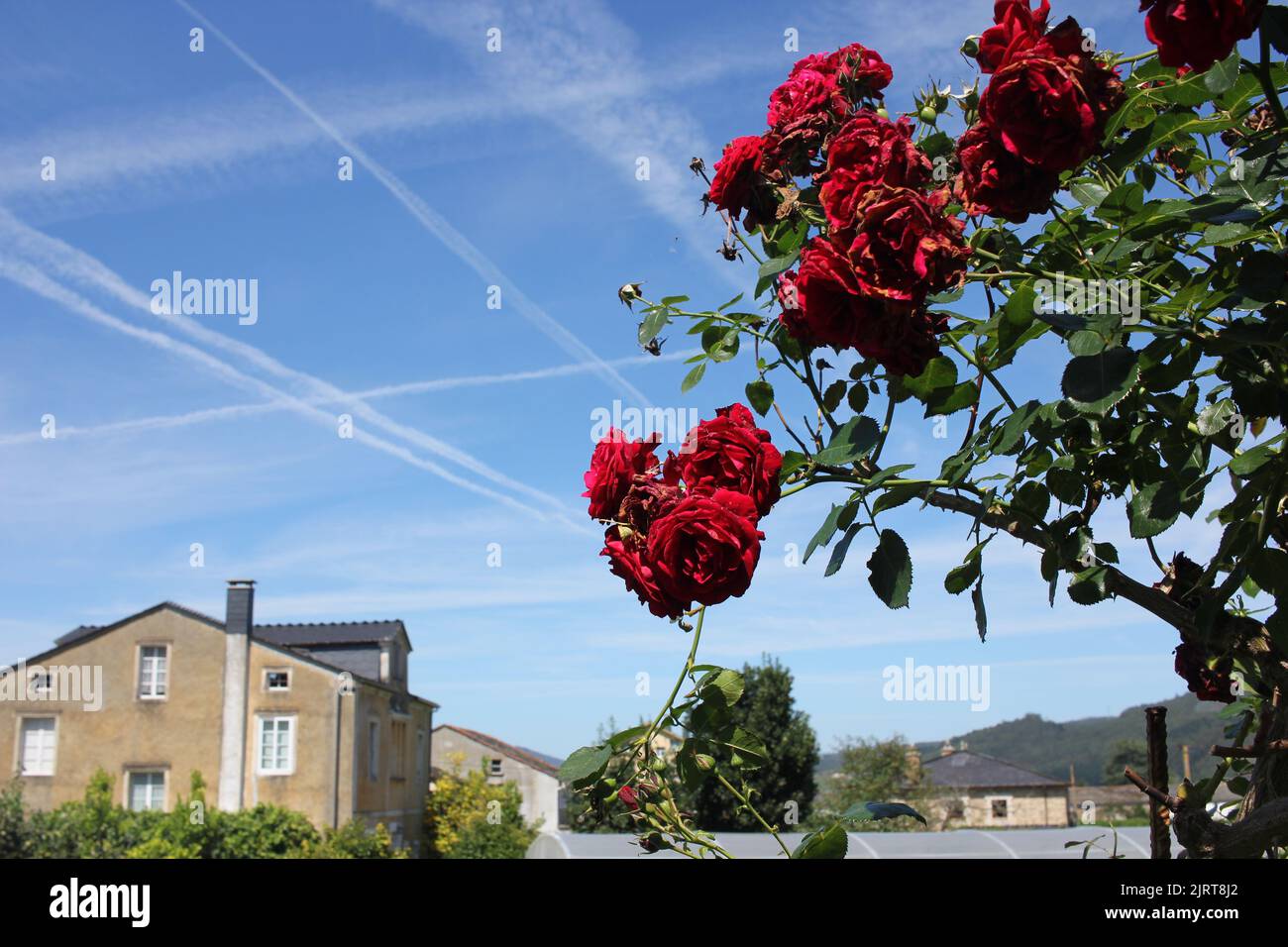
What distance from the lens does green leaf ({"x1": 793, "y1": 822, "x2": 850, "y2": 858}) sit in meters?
1.43

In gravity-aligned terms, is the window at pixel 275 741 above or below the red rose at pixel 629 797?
below

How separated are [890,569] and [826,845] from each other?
405 millimetres

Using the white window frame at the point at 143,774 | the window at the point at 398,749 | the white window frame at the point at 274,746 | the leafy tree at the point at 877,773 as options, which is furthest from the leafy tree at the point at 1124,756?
the white window frame at the point at 143,774

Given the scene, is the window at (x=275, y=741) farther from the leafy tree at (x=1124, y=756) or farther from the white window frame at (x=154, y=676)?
the leafy tree at (x=1124, y=756)

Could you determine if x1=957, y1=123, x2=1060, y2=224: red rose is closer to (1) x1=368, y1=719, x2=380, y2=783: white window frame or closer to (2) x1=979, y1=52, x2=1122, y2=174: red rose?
(2) x1=979, y1=52, x2=1122, y2=174: red rose

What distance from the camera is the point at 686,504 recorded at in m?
1.42

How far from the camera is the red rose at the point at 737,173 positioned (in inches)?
68.5

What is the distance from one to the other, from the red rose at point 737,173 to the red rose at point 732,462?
0.43m

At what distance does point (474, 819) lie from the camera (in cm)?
3978

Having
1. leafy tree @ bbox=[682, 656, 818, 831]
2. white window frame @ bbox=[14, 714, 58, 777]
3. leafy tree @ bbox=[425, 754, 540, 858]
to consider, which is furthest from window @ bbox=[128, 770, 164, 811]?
leafy tree @ bbox=[682, 656, 818, 831]

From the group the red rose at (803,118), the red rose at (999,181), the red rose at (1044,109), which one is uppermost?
the red rose at (803,118)

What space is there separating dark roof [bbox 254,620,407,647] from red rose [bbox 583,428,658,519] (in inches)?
1420
